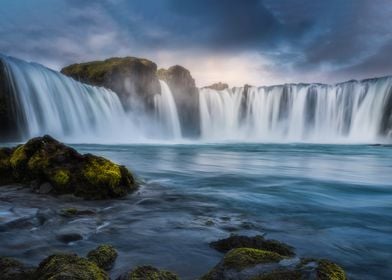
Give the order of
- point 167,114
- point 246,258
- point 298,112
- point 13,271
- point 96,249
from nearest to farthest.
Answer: point 13,271
point 246,258
point 96,249
point 167,114
point 298,112

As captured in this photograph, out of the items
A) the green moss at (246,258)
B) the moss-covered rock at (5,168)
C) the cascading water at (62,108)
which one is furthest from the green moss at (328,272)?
the cascading water at (62,108)

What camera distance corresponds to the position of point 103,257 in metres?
4.59

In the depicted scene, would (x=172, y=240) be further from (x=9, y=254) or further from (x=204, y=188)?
(x=204, y=188)

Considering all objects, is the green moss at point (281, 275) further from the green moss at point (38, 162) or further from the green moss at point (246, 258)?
the green moss at point (38, 162)

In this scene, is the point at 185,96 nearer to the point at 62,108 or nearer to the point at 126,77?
the point at 126,77

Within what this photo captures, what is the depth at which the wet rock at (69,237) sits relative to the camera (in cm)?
559

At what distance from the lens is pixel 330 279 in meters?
3.26

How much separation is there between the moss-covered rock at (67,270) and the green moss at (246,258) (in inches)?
48.1

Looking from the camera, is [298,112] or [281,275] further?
[298,112]

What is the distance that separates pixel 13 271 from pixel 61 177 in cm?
523

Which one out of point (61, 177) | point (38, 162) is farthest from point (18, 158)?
point (61, 177)

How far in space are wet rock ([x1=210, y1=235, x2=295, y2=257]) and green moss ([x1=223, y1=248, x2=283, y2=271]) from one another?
1.10 m

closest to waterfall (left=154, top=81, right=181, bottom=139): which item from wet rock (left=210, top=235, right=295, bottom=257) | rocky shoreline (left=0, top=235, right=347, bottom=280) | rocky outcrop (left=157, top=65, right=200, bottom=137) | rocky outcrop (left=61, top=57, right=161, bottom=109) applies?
rocky outcrop (left=61, top=57, right=161, bottom=109)

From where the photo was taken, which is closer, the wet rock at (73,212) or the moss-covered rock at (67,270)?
the moss-covered rock at (67,270)
